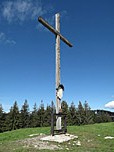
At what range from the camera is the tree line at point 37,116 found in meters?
66.4

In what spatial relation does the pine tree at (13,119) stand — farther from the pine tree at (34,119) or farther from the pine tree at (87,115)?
the pine tree at (87,115)

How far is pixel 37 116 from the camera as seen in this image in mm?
72312

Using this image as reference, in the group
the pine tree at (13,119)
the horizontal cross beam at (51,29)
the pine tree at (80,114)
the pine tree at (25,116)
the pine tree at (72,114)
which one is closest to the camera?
the horizontal cross beam at (51,29)

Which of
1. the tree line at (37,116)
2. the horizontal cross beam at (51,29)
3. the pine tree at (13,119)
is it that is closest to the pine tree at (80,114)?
the tree line at (37,116)

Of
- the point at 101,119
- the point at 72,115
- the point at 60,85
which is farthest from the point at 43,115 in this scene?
the point at 60,85

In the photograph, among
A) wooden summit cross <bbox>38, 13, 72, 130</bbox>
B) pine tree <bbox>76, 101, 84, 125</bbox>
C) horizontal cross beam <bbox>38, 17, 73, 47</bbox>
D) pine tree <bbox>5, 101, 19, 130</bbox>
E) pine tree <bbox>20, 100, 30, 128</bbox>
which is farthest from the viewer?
pine tree <bbox>76, 101, 84, 125</bbox>

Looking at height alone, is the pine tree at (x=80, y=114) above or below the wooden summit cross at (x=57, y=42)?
above

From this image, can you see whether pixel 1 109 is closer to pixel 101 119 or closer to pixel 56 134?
pixel 101 119

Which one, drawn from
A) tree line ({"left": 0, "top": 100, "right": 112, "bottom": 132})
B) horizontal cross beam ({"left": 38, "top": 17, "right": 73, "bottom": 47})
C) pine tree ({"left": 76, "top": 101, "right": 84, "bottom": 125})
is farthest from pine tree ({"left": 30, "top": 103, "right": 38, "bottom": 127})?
horizontal cross beam ({"left": 38, "top": 17, "right": 73, "bottom": 47})

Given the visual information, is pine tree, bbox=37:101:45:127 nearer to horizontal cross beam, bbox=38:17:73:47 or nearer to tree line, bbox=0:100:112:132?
tree line, bbox=0:100:112:132

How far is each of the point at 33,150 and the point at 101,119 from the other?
8519 cm

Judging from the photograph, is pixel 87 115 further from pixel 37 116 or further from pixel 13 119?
pixel 13 119

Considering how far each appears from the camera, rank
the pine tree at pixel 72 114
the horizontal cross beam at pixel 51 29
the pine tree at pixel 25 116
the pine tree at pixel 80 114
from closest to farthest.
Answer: the horizontal cross beam at pixel 51 29 < the pine tree at pixel 25 116 < the pine tree at pixel 72 114 < the pine tree at pixel 80 114

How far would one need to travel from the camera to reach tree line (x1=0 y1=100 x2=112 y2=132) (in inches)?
2613
